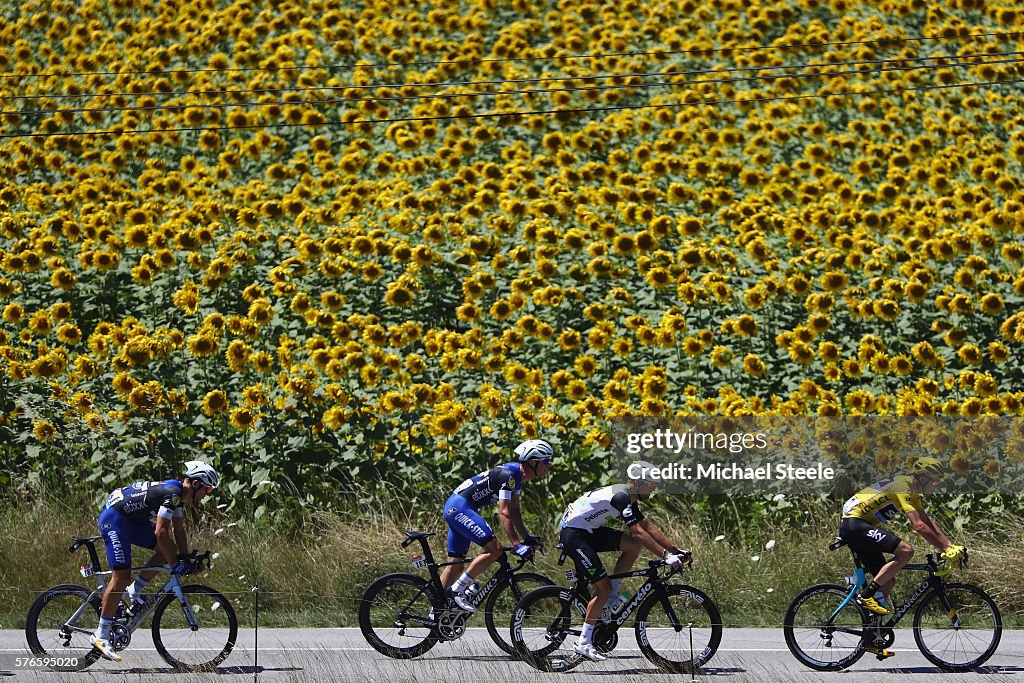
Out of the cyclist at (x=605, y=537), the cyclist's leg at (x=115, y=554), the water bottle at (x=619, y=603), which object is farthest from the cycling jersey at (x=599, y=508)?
the cyclist's leg at (x=115, y=554)

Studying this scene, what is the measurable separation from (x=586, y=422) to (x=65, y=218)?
25.1ft

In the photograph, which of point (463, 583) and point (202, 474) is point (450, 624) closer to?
point (463, 583)

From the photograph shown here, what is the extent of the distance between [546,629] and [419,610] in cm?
105

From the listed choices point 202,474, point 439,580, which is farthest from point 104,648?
point 439,580

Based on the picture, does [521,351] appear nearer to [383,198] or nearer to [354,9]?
[383,198]

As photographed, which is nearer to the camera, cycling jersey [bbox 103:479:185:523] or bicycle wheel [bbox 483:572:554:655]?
cycling jersey [bbox 103:479:185:523]

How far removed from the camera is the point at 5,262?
1606cm

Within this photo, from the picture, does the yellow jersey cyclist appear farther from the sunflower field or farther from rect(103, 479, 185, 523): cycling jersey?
rect(103, 479, 185, 523): cycling jersey

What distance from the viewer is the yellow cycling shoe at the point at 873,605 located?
33.4 feet

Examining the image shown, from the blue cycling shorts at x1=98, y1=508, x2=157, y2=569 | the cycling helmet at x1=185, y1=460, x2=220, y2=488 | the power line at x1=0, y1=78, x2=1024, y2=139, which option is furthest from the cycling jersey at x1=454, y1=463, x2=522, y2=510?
the power line at x1=0, y1=78, x2=1024, y2=139

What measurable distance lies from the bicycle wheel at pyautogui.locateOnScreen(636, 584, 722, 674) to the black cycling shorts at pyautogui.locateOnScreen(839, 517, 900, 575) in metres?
1.25

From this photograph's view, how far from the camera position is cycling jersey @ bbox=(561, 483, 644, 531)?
10.1 metres

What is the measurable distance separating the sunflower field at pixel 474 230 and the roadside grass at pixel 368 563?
0.82m

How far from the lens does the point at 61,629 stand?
1001 cm
